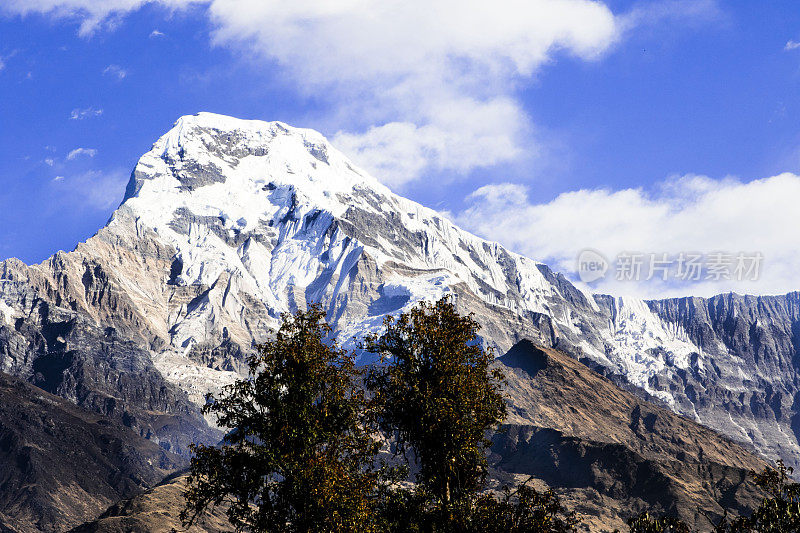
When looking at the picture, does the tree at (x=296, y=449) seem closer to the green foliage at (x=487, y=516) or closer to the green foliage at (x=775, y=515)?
the green foliage at (x=487, y=516)

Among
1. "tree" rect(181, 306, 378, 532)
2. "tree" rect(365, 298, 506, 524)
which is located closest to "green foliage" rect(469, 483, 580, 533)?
"tree" rect(365, 298, 506, 524)

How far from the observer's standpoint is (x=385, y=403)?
36562 mm

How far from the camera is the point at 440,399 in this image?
35.5 m

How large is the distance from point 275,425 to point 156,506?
177572 mm

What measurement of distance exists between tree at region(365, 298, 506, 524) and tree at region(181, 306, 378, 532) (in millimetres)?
2272

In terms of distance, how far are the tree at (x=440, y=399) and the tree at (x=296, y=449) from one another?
227 centimetres

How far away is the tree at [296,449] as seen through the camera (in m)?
32.1

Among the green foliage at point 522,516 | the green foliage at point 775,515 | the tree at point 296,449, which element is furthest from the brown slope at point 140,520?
the green foliage at point 775,515

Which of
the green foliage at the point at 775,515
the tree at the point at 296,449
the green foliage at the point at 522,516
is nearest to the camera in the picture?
the green foliage at the point at 522,516

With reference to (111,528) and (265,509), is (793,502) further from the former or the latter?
(111,528)

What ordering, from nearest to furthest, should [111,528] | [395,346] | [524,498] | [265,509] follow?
[524,498] → [265,509] → [395,346] → [111,528]

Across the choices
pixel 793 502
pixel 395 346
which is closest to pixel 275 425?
pixel 395 346

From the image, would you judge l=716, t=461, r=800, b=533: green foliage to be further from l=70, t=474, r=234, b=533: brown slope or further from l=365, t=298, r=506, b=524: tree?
l=70, t=474, r=234, b=533: brown slope

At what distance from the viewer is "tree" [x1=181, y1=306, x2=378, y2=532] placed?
32.1m
